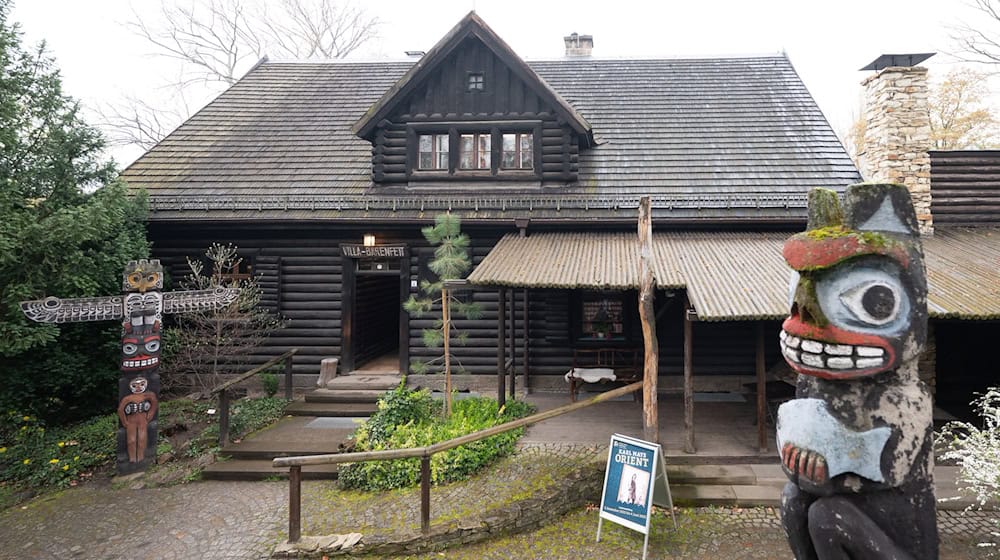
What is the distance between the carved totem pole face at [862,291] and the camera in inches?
98.1

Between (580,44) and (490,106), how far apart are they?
664cm

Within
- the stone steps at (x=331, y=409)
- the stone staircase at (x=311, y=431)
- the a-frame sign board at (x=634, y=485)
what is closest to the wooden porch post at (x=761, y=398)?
the a-frame sign board at (x=634, y=485)

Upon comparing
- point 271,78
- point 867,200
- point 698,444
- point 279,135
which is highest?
point 271,78

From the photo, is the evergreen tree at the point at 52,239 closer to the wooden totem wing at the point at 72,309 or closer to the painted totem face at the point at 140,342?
the wooden totem wing at the point at 72,309

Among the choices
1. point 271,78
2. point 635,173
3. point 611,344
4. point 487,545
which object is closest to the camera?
point 487,545

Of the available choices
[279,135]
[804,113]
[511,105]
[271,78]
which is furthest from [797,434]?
[271,78]

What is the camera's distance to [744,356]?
29.9 ft

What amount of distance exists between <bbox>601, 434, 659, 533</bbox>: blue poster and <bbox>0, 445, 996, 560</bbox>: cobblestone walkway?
316 millimetres

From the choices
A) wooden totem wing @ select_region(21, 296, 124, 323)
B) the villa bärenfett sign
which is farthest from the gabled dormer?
wooden totem wing @ select_region(21, 296, 124, 323)

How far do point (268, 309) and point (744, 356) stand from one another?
9.96 meters

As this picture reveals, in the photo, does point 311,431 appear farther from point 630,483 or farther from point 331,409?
point 630,483

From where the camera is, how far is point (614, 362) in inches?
354

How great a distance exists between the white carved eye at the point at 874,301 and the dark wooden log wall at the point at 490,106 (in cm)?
727

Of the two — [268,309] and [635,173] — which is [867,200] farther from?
[268,309]
